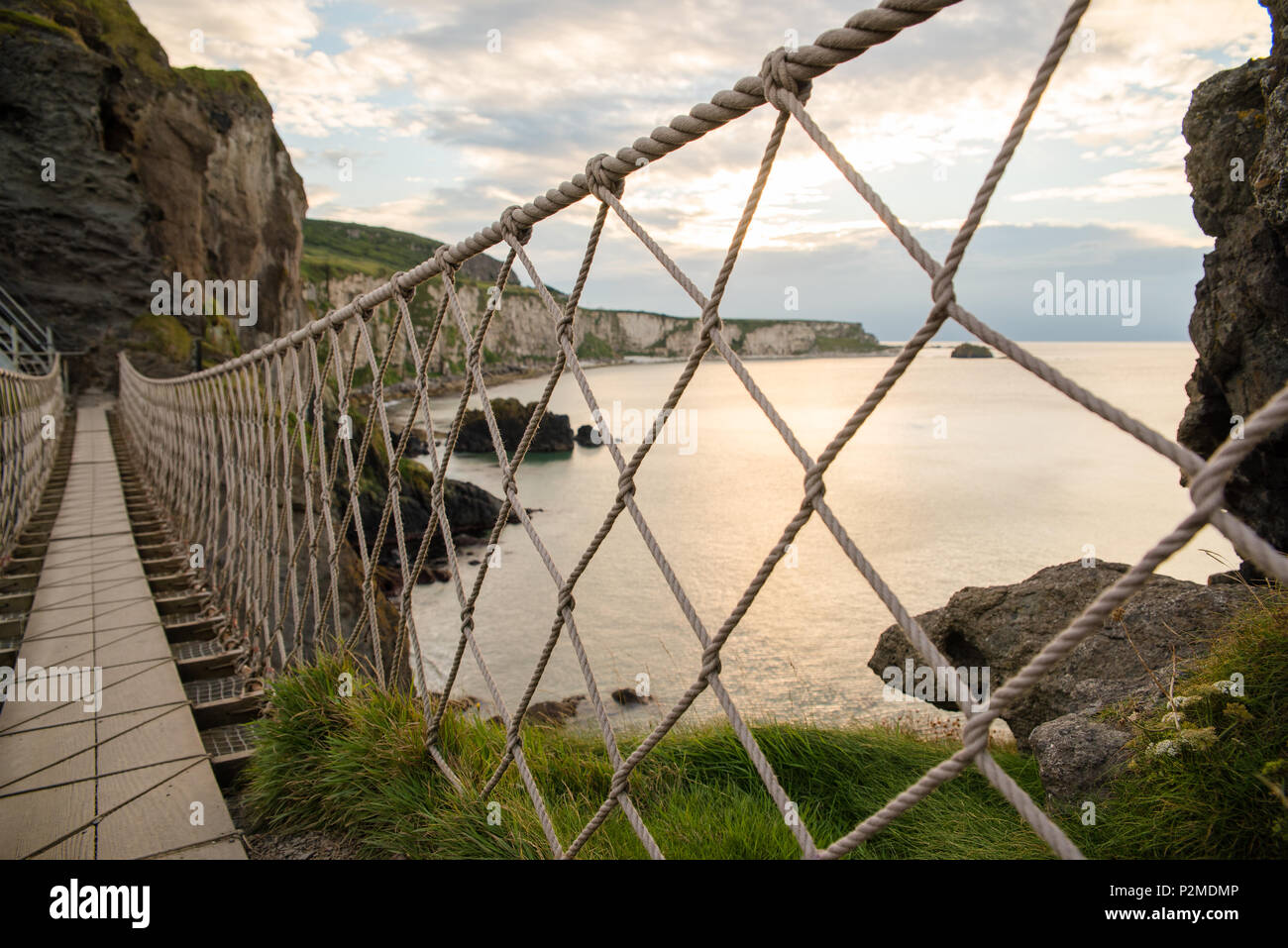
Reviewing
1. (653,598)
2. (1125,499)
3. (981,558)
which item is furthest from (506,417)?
(1125,499)

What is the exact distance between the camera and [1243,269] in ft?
13.8

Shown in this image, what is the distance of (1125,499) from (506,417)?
72.9 ft

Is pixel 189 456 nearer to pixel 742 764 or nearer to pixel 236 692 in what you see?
pixel 236 692

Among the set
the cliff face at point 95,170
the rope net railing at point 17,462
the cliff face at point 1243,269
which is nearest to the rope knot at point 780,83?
the cliff face at point 1243,269

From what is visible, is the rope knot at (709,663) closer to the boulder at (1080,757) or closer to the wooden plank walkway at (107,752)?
the wooden plank walkway at (107,752)

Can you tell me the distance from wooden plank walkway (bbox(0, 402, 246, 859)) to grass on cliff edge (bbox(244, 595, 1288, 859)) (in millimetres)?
220

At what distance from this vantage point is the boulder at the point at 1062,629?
11.6 feet

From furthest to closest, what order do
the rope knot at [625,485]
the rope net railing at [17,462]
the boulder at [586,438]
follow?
the boulder at [586,438], the rope net railing at [17,462], the rope knot at [625,485]

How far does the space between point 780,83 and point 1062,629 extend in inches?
190

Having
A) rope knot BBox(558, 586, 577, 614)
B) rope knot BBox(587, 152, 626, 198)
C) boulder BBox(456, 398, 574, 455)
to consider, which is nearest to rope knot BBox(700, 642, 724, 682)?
rope knot BBox(558, 586, 577, 614)

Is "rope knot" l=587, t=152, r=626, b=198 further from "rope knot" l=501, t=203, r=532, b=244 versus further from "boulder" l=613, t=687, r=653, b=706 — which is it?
"boulder" l=613, t=687, r=653, b=706

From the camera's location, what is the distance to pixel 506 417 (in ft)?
98.1

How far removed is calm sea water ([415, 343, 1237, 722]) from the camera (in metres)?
12.5

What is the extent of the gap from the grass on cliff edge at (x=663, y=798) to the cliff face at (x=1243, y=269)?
245 cm
